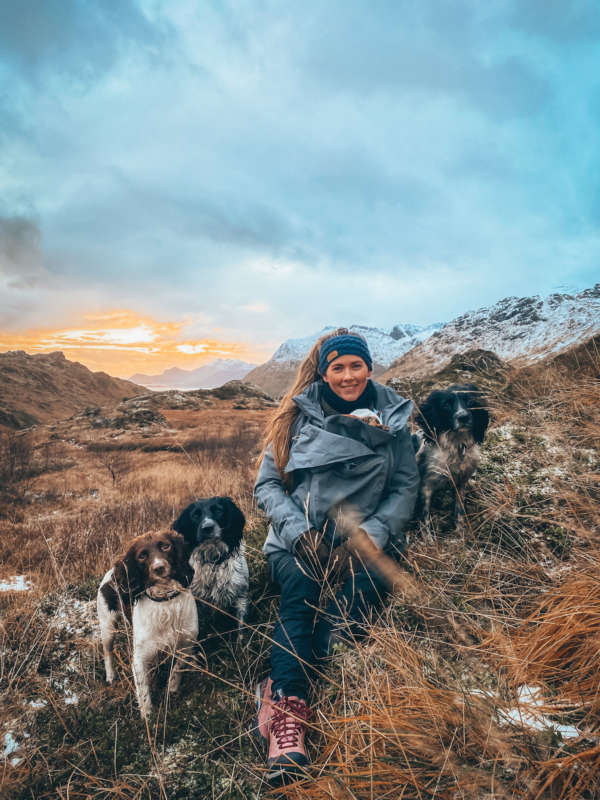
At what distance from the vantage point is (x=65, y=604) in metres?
3.15

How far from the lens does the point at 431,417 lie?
3.10 m

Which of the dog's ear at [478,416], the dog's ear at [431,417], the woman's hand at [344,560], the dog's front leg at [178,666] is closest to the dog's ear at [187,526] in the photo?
the dog's front leg at [178,666]

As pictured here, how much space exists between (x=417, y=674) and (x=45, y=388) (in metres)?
35.1

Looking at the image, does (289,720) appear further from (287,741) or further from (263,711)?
(263,711)

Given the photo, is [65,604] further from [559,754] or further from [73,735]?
[559,754]

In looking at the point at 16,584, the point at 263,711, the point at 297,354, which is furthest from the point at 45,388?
the point at 297,354

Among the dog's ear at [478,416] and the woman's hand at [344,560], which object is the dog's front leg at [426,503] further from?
the woman's hand at [344,560]

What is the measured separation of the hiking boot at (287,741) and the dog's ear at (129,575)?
959mm

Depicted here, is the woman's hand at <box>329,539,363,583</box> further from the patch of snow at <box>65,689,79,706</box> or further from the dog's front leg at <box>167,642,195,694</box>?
the patch of snow at <box>65,689,79,706</box>

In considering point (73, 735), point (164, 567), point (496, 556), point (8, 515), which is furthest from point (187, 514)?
point (8, 515)

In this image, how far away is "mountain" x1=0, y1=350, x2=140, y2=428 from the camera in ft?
70.5

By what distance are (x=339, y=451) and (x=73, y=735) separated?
1.97 metres

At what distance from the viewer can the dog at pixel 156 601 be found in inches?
83.7

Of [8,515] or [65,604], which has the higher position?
[65,604]
